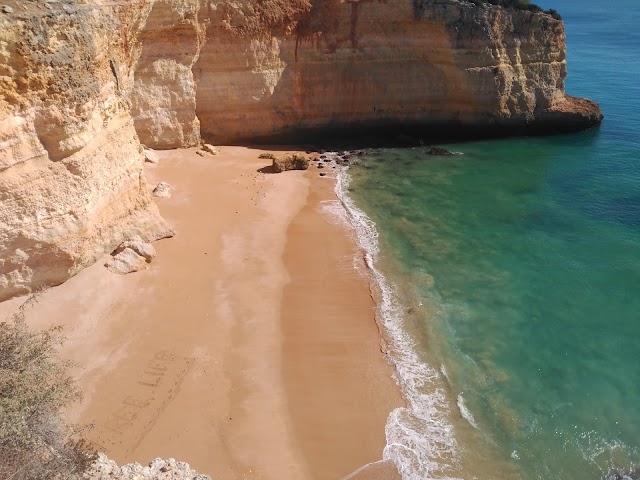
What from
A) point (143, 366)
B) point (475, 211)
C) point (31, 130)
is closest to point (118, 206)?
point (31, 130)

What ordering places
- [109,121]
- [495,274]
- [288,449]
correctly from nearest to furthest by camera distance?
1. [288,449]
2. [109,121]
3. [495,274]

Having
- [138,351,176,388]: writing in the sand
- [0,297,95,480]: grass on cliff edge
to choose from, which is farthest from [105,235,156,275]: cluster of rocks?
[0,297,95,480]: grass on cliff edge

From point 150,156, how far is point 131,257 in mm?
8700

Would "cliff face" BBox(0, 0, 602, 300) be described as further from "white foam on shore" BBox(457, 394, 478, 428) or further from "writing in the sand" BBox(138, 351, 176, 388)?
"white foam on shore" BBox(457, 394, 478, 428)

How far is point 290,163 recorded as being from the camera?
2364 cm

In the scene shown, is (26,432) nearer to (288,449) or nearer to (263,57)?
(288,449)

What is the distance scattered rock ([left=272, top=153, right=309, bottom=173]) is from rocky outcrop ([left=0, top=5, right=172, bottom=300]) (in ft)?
29.2

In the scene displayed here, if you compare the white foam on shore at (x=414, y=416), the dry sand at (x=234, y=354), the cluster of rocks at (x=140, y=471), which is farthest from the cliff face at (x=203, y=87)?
the white foam on shore at (x=414, y=416)

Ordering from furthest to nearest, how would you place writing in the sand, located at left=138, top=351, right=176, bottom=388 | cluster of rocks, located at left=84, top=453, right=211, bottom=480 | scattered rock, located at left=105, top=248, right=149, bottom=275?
1. scattered rock, located at left=105, top=248, right=149, bottom=275
2. writing in the sand, located at left=138, top=351, right=176, bottom=388
3. cluster of rocks, located at left=84, top=453, right=211, bottom=480

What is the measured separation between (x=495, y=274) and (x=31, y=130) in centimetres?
1321

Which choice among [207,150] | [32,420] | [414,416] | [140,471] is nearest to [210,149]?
[207,150]

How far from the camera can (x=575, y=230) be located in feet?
63.2

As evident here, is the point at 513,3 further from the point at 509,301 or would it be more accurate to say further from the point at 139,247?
the point at 139,247

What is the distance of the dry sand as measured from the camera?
10.5 m
